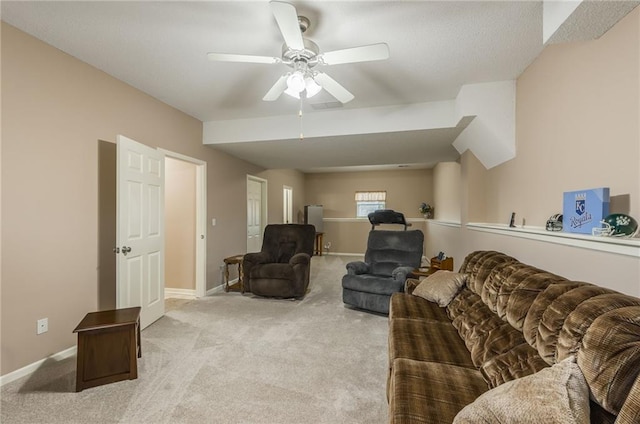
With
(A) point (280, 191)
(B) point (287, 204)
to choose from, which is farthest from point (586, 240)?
(B) point (287, 204)

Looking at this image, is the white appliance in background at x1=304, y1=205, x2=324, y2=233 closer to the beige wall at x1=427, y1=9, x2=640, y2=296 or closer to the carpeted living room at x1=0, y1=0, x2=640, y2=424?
the carpeted living room at x1=0, y1=0, x2=640, y2=424

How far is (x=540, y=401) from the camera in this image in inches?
34.2

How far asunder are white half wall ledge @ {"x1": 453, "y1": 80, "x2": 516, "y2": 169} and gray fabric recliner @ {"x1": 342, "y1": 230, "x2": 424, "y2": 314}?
4.85 ft

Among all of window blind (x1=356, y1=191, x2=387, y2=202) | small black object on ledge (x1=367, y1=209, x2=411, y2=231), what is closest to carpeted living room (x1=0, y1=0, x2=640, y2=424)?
small black object on ledge (x1=367, y1=209, x2=411, y2=231)

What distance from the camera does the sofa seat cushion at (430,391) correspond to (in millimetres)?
1133

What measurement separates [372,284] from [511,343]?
6.88ft

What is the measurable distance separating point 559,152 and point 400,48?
1.36m

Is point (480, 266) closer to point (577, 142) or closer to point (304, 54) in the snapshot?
point (577, 142)

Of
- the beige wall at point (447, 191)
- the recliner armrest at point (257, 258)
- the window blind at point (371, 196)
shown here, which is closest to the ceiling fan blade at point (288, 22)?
the recliner armrest at point (257, 258)

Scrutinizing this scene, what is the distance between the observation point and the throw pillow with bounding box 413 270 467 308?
2.45 metres

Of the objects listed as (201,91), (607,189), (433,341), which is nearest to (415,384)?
(433,341)

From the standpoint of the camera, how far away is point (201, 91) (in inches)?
124

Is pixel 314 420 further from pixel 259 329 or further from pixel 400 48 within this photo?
pixel 400 48

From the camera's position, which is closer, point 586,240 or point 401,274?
point 586,240
